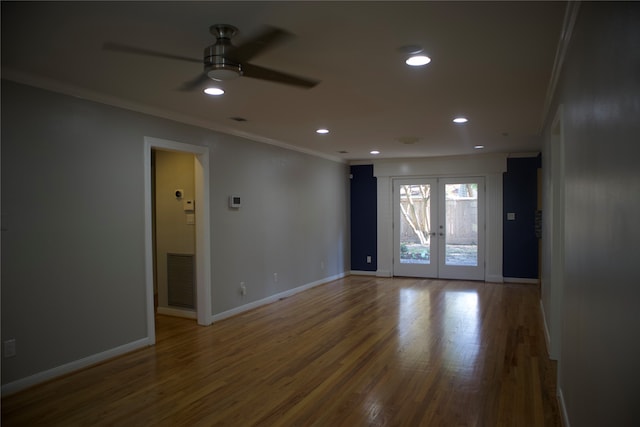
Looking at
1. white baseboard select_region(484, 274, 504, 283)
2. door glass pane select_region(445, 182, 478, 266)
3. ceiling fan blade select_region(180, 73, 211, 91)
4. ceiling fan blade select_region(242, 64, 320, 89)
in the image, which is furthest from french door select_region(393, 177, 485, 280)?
ceiling fan blade select_region(242, 64, 320, 89)

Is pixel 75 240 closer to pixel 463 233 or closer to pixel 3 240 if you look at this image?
pixel 3 240

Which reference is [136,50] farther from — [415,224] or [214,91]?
[415,224]

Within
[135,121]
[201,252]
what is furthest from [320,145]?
[135,121]

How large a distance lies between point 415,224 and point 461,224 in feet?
2.92

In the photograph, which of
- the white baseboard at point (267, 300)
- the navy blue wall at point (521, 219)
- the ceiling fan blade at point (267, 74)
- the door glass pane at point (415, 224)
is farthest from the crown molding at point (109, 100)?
the navy blue wall at point (521, 219)

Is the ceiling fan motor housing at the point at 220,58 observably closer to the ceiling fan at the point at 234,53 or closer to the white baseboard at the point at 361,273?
the ceiling fan at the point at 234,53

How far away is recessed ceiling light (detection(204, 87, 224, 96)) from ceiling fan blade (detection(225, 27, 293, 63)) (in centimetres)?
102

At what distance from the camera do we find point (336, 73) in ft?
10.8

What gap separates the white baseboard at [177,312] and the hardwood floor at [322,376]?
0.39 feet

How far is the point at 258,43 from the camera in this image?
265cm

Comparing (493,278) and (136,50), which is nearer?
(136,50)

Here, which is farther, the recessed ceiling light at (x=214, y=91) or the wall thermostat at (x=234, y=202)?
the wall thermostat at (x=234, y=202)

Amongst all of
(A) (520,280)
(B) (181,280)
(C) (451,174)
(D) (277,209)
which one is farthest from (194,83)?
(A) (520,280)

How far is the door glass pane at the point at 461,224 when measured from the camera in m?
8.20
